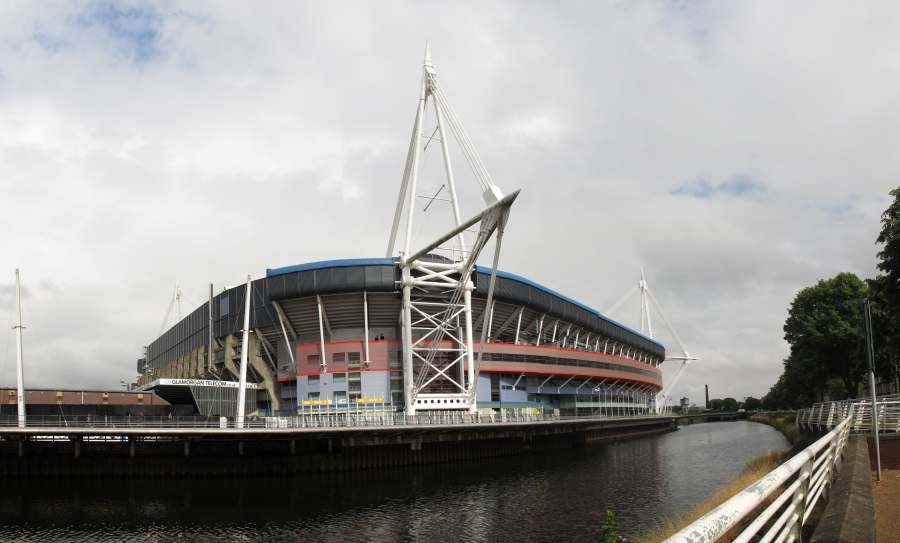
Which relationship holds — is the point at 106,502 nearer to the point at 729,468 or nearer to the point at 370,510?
the point at 370,510

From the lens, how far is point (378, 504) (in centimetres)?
4100

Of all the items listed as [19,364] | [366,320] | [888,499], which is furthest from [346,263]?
[888,499]

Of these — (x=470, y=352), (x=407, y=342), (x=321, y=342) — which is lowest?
(x=470, y=352)

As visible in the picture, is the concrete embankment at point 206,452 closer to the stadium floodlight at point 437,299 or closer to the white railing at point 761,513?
the stadium floodlight at point 437,299

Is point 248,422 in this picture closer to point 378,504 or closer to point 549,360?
point 378,504

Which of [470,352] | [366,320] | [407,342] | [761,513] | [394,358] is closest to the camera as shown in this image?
[761,513]

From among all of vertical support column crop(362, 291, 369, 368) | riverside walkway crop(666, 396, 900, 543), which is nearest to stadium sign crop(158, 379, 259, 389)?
vertical support column crop(362, 291, 369, 368)

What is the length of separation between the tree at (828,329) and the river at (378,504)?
26.6 meters

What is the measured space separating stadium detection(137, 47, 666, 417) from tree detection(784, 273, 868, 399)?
30.9 metres

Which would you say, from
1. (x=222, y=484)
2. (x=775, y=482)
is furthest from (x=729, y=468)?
(x=775, y=482)

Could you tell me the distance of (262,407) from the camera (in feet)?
295

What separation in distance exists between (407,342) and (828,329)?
1889 inches

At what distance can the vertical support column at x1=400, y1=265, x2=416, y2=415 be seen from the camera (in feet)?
240

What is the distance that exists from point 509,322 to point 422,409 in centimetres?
2257
